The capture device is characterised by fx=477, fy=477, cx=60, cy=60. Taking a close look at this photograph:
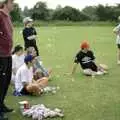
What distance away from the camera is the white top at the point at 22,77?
34.9 ft

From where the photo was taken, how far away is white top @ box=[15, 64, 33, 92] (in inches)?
419

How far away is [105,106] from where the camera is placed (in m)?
9.52

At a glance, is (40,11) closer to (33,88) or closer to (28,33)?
(28,33)

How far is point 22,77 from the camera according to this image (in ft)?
35.0

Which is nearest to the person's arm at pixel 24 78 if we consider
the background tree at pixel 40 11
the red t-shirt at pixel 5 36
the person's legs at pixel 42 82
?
the person's legs at pixel 42 82

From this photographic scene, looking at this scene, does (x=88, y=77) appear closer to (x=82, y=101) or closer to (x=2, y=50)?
(x=82, y=101)

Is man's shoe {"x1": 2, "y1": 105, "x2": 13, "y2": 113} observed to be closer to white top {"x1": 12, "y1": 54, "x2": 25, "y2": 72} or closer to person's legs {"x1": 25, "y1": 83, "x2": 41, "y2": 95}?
person's legs {"x1": 25, "y1": 83, "x2": 41, "y2": 95}

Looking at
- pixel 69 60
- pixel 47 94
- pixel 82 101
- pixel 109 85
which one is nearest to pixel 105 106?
pixel 82 101

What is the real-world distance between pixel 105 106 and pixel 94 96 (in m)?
1.09

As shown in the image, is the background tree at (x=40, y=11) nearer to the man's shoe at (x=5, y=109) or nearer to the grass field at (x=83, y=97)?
the grass field at (x=83, y=97)

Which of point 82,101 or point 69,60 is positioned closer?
point 82,101

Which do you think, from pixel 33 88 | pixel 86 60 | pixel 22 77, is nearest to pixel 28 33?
pixel 86 60

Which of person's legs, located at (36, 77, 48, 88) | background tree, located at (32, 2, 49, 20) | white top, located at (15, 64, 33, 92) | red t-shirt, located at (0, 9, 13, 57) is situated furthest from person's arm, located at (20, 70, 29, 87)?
background tree, located at (32, 2, 49, 20)

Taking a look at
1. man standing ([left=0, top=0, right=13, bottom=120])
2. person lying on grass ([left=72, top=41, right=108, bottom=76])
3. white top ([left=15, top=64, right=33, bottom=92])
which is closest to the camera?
man standing ([left=0, top=0, right=13, bottom=120])
